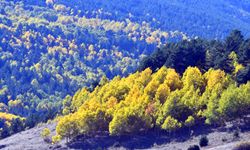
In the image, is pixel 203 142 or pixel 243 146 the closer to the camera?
pixel 243 146

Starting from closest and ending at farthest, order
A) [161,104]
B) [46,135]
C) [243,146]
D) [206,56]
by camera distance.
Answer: [243,146] < [161,104] < [46,135] < [206,56]

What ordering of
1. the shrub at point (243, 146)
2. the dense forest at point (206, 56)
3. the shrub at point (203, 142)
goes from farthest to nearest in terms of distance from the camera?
1. the dense forest at point (206, 56)
2. the shrub at point (203, 142)
3. the shrub at point (243, 146)

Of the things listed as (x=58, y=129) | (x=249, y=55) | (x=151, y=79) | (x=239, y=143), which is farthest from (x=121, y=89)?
(x=239, y=143)

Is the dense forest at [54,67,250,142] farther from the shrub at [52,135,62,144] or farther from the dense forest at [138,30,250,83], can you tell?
the dense forest at [138,30,250,83]

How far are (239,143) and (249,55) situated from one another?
38142 mm

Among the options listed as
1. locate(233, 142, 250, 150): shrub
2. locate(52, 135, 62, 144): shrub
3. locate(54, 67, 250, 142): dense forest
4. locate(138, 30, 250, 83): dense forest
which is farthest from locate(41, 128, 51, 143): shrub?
locate(233, 142, 250, 150): shrub

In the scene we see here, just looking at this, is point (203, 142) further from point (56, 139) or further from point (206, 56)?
point (206, 56)

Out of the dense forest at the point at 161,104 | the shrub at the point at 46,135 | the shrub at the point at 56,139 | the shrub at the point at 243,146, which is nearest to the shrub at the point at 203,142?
the dense forest at the point at 161,104

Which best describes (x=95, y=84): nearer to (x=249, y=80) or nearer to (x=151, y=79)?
(x=151, y=79)

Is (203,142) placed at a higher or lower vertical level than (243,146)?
higher

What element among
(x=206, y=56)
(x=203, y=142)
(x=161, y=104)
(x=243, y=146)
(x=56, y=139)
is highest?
(x=206, y=56)

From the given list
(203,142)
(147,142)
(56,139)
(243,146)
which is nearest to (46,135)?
(56,139)

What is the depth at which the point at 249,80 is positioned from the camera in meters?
125

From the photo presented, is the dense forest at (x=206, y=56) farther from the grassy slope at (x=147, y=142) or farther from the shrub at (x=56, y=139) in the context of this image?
the shrub at (x=56, y=139)
